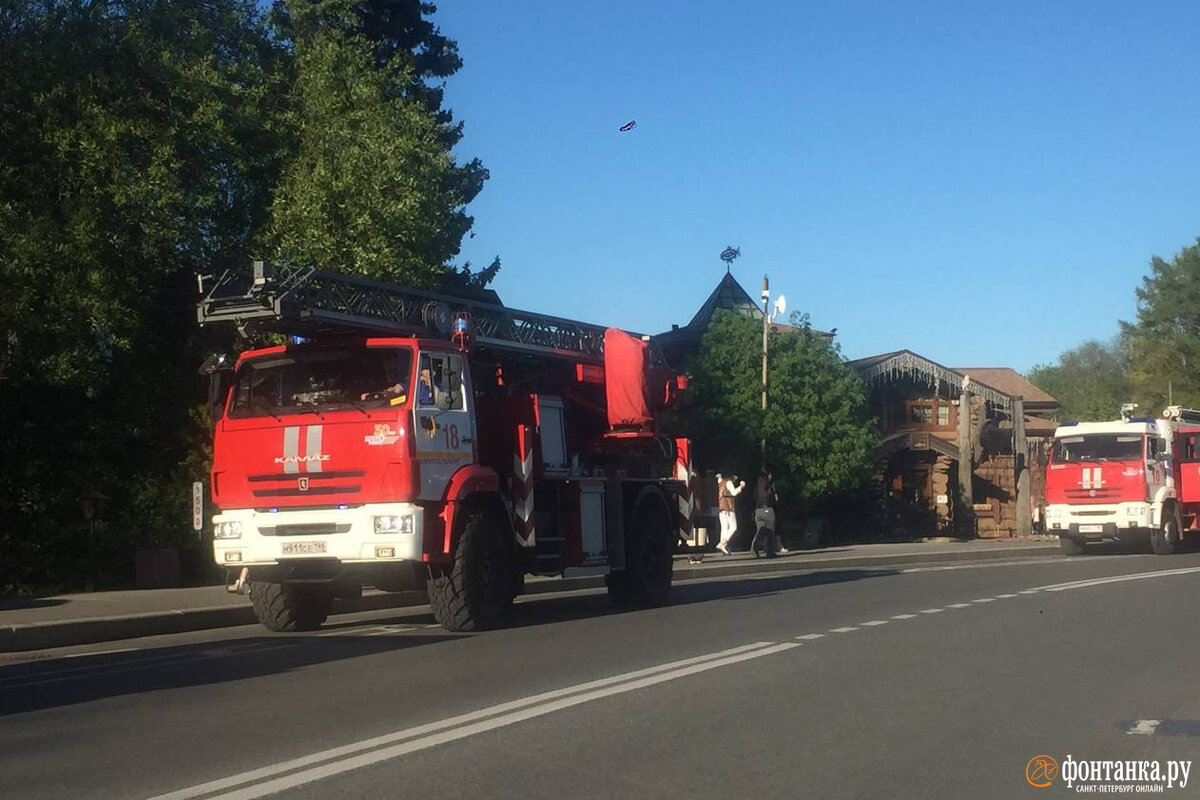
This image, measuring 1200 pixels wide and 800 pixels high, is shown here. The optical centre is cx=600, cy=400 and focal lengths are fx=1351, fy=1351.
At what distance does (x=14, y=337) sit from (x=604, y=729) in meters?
15.3

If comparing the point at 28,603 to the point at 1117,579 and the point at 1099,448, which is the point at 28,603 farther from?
the point at 1099,448

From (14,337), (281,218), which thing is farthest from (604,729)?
(281,218)

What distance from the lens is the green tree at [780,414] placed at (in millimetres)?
35438

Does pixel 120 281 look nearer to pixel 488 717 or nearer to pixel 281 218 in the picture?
pixel 281 218

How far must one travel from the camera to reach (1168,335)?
81062mm

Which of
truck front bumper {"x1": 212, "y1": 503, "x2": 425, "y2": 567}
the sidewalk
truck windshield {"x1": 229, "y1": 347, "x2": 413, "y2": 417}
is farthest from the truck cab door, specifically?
the sidewalk

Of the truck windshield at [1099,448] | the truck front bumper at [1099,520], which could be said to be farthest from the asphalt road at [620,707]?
the truck windshield at [1099,448]

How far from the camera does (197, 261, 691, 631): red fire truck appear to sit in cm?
1278

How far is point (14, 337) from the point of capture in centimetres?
2011

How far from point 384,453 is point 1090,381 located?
103 m

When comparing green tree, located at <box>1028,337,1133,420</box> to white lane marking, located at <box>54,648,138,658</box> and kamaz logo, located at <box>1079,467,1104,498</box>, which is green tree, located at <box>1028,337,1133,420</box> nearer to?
kamaz logo, located at <box>1079,467,1104,498</box>

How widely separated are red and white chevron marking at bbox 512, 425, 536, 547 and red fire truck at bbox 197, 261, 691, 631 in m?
0.02

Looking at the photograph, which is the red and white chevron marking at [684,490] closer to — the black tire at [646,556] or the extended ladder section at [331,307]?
the black tire at [646,556]

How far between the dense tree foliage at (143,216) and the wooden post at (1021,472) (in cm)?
1906
